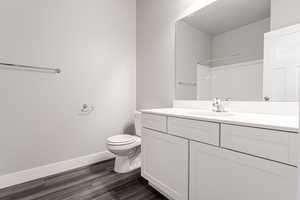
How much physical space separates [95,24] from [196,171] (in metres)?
2.15

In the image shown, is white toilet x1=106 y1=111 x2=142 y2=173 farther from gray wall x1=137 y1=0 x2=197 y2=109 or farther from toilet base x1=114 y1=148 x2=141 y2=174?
gray wall x1=137 y1=0 x2=197 y2=109

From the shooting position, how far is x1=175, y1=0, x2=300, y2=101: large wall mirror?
1.13m

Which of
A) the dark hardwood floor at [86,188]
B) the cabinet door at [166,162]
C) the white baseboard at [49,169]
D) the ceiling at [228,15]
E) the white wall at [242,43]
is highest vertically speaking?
the ceiling at [228,15]

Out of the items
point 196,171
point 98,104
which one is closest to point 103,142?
point 98,104

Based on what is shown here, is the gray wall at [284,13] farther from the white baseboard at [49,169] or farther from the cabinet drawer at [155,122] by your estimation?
the white baseboard at [49,169]

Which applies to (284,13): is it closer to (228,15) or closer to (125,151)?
(228,15)

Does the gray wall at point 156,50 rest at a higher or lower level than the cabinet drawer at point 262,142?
higher

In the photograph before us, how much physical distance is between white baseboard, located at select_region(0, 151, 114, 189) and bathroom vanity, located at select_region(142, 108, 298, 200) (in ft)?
3.44

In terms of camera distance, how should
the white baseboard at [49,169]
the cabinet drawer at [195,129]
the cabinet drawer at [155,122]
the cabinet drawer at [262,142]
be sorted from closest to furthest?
1. the cabinet drawer at [262,142]
2. the cabinet drawer at [195,129]
3. the cabinet drawer at [155,122]
4. the white baseboard at [49,169]

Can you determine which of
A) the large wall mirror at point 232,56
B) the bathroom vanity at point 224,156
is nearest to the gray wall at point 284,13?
the large wall mirror at point 232,56

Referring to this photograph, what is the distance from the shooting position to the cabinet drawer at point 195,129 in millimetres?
938

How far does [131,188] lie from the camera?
4.96 feet

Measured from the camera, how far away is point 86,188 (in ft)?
4.91

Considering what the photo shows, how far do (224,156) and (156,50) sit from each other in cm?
166
